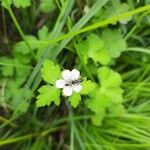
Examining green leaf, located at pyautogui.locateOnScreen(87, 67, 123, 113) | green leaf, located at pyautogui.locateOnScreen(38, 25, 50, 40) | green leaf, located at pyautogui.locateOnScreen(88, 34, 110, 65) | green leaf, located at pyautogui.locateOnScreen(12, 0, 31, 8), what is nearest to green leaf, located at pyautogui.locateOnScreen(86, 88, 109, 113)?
green leaf, located at pyautogui.locateOnScreen(87, 67, 123, 113)

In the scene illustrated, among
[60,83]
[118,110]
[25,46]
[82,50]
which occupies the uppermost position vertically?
[25,46]

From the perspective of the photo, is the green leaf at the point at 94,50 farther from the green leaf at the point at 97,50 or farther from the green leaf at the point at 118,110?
the green leaf at the point at 118,110

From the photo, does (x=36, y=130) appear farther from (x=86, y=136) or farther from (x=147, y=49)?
(x=147, y=49)

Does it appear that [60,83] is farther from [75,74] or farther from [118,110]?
[118,110]

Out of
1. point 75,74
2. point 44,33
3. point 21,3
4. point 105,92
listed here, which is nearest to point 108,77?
point 105,92

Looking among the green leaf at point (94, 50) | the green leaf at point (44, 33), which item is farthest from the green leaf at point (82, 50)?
the green leaf at point (44, 33)

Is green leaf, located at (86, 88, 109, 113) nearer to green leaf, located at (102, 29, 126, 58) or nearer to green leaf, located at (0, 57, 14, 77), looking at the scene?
green leaf, located at (102, 29, 126, 58)
